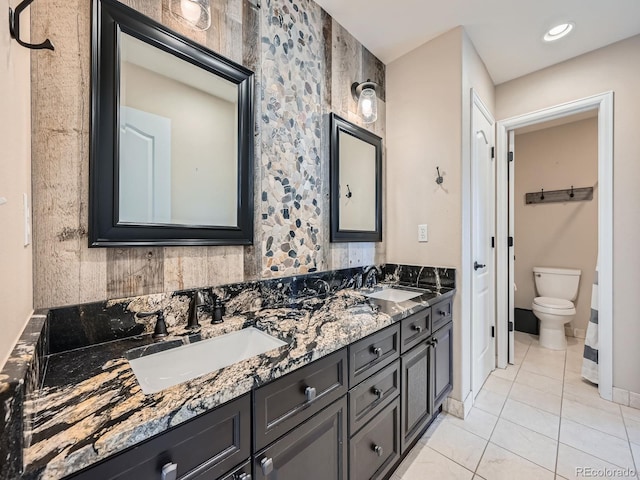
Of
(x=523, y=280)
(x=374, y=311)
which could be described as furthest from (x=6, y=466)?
(x=523, y=280)

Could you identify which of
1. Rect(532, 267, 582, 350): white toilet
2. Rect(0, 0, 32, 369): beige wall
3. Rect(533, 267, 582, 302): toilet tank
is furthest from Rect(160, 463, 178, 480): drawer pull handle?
Rect(533, 267, 582, 302): toilet tank

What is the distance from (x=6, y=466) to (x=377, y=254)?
6.65ft

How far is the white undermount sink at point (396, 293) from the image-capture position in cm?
182

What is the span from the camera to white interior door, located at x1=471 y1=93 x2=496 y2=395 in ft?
6.53

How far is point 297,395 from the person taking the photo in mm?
855

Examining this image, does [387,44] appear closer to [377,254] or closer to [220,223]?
[377,254]

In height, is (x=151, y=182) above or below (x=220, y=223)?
above

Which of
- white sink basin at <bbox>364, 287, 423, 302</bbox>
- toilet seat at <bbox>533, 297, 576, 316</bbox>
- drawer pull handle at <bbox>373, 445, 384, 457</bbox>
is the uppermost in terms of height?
white sink basin at <bbox>364, 287, 423, 302</bbox>

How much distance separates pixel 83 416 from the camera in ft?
1.79

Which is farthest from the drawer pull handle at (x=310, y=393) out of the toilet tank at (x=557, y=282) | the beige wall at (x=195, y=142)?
the toilet tank at (x=557, y=282)

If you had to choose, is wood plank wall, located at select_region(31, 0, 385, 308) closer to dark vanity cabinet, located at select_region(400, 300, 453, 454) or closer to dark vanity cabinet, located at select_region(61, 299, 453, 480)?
dark vanity cabinet, located at select_region(61, 299, 453, 480)

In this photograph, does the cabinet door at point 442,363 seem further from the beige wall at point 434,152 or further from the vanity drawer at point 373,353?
the vanity drawer at point 373,353
